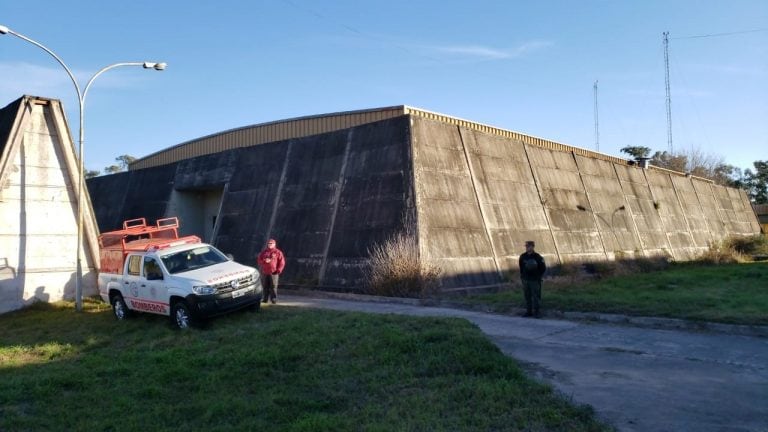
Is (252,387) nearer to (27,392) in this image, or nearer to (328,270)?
(27,392)

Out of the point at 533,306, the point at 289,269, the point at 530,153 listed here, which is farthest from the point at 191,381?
the point at 530,153

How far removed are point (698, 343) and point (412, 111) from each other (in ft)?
50.4

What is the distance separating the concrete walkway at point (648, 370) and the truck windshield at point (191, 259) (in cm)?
614

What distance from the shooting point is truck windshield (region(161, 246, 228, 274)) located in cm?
1331

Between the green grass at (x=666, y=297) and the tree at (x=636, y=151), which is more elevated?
the tree at (x=636, y=151)

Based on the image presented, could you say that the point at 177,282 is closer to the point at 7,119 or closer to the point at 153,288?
the point at 153,288

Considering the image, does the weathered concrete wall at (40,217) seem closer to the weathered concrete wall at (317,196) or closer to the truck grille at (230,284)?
the weathered concrete wall at (317,196)

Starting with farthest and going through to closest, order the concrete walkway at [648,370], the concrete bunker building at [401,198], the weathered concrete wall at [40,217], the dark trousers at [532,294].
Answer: the concrete bunker building at [401,198] < the weathered concrete wall at [40,217] < the dark trousers at [532,294] < the concrete walkway at [648,370]

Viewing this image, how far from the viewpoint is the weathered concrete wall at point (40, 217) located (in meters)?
17.2

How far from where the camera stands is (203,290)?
1220 cm

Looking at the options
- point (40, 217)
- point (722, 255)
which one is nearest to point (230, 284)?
point (40, 217)

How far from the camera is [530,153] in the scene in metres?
23.8

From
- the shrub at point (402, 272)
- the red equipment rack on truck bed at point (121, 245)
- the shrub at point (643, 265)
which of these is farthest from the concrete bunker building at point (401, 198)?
the red equipment rack on truck bed at point (121, 245)

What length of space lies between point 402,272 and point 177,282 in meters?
5.86
